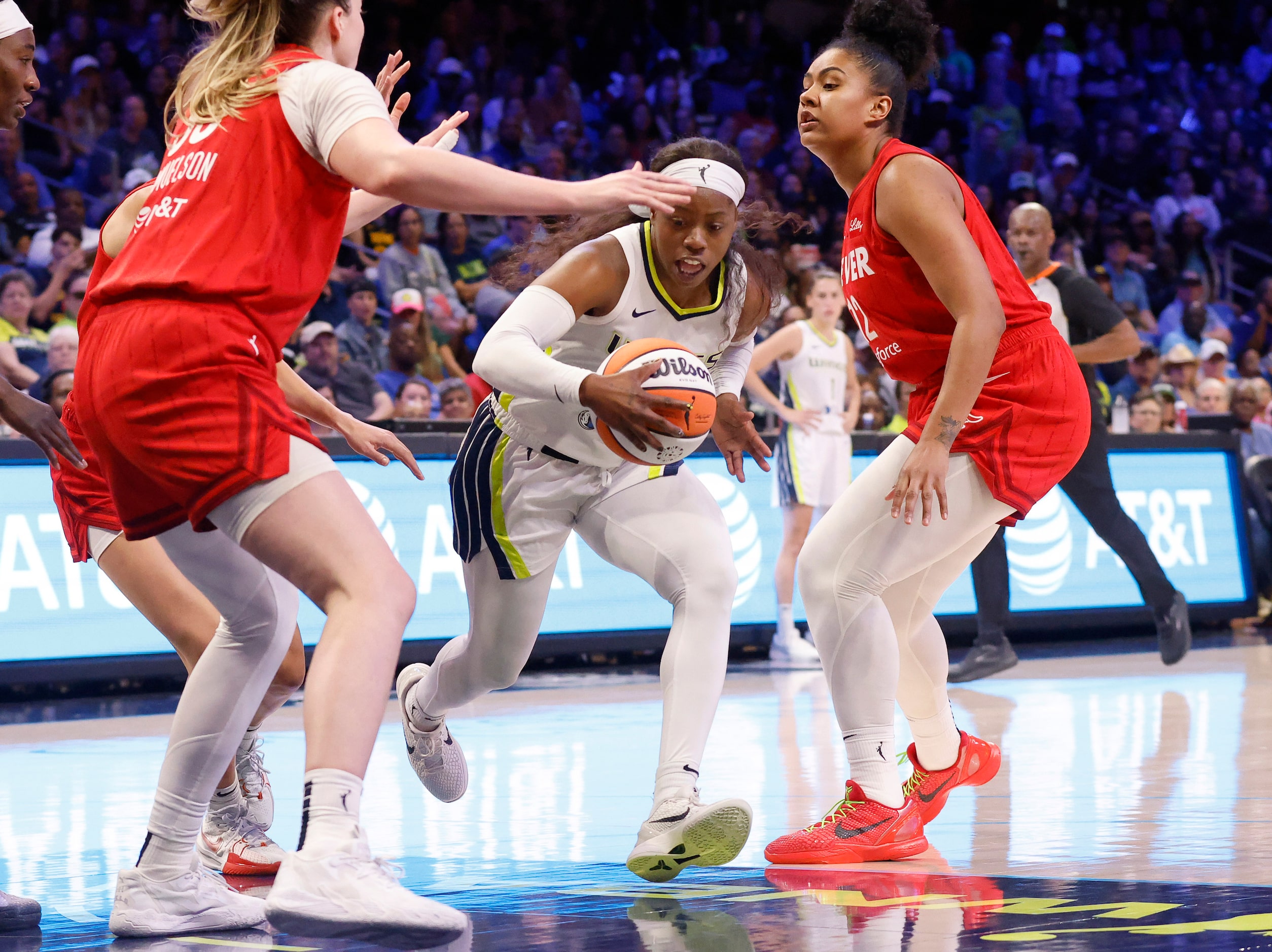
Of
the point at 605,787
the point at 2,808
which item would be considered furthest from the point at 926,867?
the point at 2,808

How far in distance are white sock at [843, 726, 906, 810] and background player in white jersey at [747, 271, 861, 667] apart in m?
5.26

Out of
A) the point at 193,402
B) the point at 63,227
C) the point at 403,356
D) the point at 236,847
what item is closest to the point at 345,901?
the point at 193,402

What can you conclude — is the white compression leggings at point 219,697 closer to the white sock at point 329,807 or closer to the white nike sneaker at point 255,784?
the white sock at point 329,807

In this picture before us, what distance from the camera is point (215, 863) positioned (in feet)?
13.0

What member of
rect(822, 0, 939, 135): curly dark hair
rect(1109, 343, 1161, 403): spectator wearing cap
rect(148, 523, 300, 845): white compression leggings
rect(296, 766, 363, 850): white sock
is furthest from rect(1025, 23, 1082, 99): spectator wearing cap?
rect(296, 766, 363, 850): white sock

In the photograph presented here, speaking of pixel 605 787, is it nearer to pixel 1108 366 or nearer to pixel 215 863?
pixel 215 863

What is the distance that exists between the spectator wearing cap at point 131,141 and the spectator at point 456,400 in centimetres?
345

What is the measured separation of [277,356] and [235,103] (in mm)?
470

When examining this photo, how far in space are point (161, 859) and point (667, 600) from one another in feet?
4.52

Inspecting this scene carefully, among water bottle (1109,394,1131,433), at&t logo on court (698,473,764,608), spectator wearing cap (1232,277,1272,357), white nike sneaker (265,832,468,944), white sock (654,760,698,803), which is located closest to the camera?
white nike sneaker (265,832,468,944)

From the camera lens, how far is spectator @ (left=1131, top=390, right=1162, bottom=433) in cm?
1202

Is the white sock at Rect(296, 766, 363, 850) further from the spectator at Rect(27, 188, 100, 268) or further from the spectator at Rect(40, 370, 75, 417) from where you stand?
the spectator at Rect(27, 188, 100, 268)

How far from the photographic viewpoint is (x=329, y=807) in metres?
2.66

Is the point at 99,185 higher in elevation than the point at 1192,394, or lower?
higher
